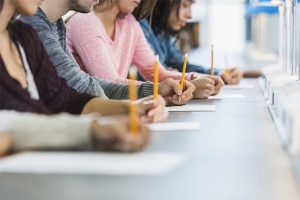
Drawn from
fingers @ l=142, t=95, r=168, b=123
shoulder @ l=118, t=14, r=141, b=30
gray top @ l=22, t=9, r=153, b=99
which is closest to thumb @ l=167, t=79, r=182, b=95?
gray top @ l=22, t=9, r=153, b=99

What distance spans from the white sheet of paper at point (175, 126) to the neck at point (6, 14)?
0.37 m

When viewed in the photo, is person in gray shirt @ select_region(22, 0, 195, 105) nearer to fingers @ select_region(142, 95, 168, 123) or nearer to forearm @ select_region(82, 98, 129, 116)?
forearm @ select_region(82, 98, 129, 116)

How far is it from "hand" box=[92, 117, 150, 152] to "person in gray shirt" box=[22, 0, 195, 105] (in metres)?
0.58

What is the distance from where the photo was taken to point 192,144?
4.06 feet

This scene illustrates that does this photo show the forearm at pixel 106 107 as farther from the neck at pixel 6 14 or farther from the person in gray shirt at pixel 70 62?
the neck at pixel 6 14

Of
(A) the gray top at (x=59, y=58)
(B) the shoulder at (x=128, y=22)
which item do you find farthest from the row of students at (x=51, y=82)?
(B) the shoulder at (x=128, y=22)

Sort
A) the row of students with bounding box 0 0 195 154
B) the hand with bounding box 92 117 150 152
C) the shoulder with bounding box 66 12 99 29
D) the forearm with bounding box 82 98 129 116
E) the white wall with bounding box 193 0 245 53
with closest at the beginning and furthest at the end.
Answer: the hand with bounding box 92 117 150 152 < the row of students with bounding box 0 0 195 154 < the forearm with bounding box 82 98 129 116 < the shoulder with bounding box 66 12 99 29 < the white wall with bounding box 193 0 245 53

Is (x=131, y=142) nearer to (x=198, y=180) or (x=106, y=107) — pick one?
(x=198, y=180)

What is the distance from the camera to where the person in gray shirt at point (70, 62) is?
1662 millimetres

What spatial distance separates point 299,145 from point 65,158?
0.39 m

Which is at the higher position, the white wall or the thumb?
the thumb

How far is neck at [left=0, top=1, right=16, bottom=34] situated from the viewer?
53.2 inches

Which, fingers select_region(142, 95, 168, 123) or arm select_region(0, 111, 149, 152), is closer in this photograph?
arm select_region(0, 111, 149, 152)

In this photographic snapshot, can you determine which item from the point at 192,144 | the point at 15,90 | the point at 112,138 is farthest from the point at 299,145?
the point at 15,90
